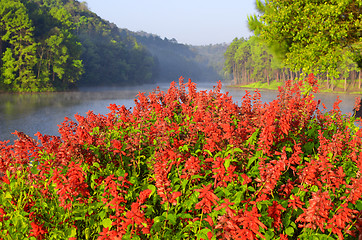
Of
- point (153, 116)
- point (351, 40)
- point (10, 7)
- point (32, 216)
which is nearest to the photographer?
point (32, 216)

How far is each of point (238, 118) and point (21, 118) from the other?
75.3 ft

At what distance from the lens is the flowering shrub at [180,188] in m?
2.94

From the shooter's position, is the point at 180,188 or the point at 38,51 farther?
the point at 38,51

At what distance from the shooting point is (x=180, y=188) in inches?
155

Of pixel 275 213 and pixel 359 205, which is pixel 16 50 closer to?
pixel 275 213

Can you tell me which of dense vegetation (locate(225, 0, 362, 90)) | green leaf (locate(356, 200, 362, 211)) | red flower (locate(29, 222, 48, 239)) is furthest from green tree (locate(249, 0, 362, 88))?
red flower (locate(29, 222, 48, 239))

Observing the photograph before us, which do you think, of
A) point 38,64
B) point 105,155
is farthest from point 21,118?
point 38,64

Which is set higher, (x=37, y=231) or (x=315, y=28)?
(x=315, y=28)

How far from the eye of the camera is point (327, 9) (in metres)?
13.3

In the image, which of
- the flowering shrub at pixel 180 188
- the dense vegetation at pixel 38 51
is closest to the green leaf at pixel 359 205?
the flowering shrub at pixel 180 188

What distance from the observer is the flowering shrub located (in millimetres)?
2936

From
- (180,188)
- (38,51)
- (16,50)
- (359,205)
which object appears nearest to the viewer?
(359,205)

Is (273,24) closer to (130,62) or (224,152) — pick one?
(224,152)

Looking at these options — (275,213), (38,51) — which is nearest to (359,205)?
(275,213)
